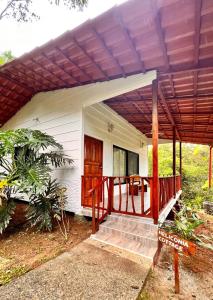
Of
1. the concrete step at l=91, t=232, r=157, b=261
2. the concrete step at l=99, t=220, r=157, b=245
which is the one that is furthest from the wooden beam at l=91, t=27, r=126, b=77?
the concrete step at l=91, t=232, r=157, b=261

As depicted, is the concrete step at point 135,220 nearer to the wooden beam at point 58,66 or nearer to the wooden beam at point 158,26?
the wooden beam at point 158,26

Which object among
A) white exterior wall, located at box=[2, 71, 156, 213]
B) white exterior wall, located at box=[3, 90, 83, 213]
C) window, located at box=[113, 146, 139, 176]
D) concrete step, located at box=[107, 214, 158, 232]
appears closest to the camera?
concrete step, located at box=[107, 214, 158, 232]

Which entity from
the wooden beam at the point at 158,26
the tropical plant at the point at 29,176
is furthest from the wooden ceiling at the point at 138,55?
the tropical plant at the point at 29,176

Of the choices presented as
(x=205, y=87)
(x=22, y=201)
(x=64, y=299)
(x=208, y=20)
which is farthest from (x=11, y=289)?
(x=205, y=87)

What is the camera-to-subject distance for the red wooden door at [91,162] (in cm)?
470

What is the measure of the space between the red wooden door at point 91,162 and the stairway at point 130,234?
934mm

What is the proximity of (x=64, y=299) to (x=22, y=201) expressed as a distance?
501 centimetres

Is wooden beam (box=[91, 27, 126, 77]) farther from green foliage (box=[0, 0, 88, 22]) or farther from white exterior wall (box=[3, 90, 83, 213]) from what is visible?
green foliage (box=[0, 0, 88, 22])

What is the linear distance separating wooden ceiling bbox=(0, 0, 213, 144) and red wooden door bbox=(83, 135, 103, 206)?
1428mm

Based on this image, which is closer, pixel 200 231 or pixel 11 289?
pixel 11 289

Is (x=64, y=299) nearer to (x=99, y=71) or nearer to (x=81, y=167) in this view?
(x=81, y=167)

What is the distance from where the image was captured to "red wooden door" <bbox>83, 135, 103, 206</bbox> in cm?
470

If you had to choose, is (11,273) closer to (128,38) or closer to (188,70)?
(128,38)

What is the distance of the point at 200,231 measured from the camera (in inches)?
226
